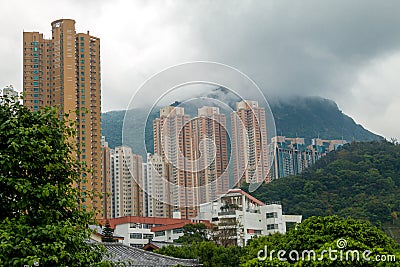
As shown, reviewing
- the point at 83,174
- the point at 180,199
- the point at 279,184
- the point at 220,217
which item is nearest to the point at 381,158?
the point at 279,184

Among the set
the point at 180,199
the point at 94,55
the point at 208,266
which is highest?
the point at 94,55

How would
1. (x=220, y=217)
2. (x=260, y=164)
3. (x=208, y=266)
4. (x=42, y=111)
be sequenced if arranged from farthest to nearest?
(x=220, y=217) < (x=208, y=266) < (x=260, y=164) < (x=42, y=111)

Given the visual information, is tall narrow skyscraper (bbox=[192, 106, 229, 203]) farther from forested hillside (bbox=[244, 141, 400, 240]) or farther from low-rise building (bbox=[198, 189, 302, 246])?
forested hillside (bbox=[244, 141, 400, 240])

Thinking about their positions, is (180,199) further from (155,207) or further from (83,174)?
(155,207)

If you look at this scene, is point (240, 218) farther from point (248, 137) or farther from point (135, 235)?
point (248, 137)

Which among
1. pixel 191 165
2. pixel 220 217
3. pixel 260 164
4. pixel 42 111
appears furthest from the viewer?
pixel 220 217

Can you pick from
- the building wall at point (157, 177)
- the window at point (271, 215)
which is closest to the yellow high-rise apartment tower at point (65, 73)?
the window at point (271, 215)
